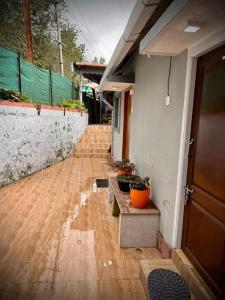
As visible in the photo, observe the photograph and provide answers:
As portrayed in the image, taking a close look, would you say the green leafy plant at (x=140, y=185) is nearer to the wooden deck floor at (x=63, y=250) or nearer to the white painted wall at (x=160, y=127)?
the white painted wall at (x=160, y=127)

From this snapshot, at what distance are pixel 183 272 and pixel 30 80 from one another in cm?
648

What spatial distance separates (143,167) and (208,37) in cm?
241

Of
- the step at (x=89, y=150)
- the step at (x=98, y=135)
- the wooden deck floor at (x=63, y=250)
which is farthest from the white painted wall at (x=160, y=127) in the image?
the step at (x=98, y=135)

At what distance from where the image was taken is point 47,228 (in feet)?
11.1

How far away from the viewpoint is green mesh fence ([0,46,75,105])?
560 centimetres

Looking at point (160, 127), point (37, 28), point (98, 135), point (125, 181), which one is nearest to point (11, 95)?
point (125, 181)

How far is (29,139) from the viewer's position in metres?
6.13

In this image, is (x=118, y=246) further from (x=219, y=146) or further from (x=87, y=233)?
(x=219, y=146)

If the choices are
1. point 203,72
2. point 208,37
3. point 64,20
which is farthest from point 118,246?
point 64,20

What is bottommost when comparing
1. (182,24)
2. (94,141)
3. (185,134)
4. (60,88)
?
(94,141)

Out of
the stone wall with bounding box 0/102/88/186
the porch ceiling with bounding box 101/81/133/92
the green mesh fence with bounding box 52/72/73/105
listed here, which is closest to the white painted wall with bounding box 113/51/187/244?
the porch ceiling with bounding box 101/81/133/92

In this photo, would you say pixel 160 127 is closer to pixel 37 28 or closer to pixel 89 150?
pixel 89 150

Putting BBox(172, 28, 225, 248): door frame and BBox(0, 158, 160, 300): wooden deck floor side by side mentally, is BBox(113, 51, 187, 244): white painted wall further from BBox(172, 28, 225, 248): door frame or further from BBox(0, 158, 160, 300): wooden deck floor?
BBox(0, 158, 160, 300): wooden deck floor

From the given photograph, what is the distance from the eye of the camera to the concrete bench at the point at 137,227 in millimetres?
2873
